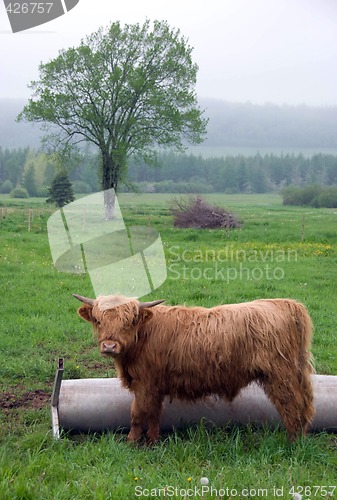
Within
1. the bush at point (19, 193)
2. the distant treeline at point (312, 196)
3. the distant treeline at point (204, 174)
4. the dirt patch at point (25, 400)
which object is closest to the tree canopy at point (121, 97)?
the distant treeline at point (204, 174)

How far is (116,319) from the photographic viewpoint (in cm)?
516

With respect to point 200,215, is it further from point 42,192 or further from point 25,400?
point 25,400

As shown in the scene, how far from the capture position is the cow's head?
508 cm

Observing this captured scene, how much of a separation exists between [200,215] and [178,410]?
73.5ft

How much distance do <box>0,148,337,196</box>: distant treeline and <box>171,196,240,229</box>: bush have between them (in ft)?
11.6

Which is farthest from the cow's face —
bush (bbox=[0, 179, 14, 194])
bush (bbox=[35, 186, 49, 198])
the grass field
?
bush (bbox=[0, 179, 14, 194])

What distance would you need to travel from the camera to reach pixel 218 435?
521 cm

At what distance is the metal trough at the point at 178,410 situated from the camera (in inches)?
213

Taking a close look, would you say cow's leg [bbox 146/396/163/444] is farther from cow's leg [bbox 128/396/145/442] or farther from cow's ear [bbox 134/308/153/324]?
cow's ear [bbox 134/308/153/324]

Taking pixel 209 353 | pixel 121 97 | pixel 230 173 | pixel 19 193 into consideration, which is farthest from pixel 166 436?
pixel 19 193

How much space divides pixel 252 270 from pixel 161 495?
11.6 metres

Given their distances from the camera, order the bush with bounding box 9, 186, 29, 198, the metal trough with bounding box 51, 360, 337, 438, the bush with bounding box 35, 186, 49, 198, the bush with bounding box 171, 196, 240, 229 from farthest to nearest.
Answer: the bush with bounding box 9, 186, 29, 198
the bush with bounding box 35, 186, 49, 198
the bush with bounding box 171, 196, 240, 229
the metal trough with bounding box 51, 360, 337, 438

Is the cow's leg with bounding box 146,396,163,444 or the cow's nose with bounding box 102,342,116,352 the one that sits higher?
the cow's nose with bounding box 102,342,116,352

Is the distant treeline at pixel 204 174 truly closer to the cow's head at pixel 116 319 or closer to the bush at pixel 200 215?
the bush at pixel 200 215
